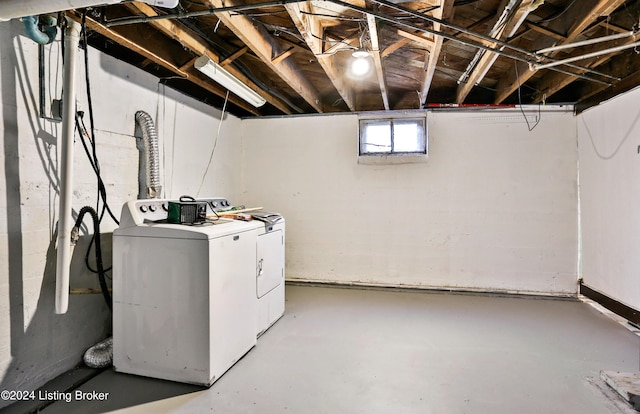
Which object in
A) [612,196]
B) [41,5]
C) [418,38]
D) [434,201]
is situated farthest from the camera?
[434,201]

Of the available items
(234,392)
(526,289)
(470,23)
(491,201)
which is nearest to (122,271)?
(234,392)

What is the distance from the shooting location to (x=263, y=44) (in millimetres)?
2658

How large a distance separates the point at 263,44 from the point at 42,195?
5.98 ft

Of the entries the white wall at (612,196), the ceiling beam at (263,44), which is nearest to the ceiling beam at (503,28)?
the white wall at (612,196)

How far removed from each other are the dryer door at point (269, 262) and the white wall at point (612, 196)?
3140 mm

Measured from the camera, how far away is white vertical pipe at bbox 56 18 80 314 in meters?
2.03

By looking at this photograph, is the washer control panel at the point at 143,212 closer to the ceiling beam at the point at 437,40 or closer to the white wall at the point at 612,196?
the ceiling beam at the point at 437,40

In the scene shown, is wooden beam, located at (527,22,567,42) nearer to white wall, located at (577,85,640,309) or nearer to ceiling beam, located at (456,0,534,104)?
ceiling beam, located at (456,0,534,104)

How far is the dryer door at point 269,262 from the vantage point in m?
2.83

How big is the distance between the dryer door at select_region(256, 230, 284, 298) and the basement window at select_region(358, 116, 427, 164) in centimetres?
176

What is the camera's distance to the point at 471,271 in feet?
13.7

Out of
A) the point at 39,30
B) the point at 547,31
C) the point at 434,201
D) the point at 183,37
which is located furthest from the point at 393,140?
the point at 39,30

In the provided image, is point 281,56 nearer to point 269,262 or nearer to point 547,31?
point 269,262

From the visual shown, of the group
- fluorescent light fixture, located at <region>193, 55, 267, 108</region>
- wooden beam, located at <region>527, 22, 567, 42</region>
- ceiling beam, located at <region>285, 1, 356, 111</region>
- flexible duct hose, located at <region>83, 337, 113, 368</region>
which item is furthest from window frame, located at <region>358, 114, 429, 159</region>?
flexible duct hose, located at <region>83, 337, 113, 368</region>
